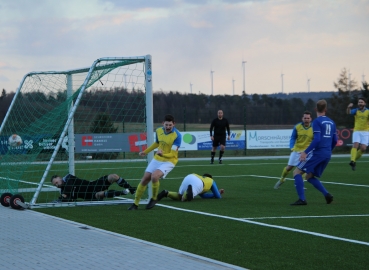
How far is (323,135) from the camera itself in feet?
42.4

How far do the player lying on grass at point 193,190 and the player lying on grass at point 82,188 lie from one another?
86 cm

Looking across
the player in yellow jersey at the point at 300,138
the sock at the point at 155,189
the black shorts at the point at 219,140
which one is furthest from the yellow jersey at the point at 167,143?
the black shorts at the point at 219,140

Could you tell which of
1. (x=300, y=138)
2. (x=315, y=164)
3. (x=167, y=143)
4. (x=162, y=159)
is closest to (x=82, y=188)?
(x=162, y=159)

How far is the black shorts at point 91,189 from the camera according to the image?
13930 millimetres

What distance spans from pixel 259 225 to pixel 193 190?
3.76 metres

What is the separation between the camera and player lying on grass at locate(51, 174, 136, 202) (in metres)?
13.7

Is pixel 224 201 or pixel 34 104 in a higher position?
pixel 34 104

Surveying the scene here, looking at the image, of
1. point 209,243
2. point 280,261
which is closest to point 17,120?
point 209,243

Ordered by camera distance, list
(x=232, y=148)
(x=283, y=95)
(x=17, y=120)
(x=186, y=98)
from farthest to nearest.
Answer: (x=283, y=95) < (x=186, y=98) < (x=232, y=148) < (x=17, y=120)

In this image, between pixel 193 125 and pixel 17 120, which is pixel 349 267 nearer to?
pixel 17 120

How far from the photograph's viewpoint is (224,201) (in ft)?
45.9

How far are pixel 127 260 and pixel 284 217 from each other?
4443mm

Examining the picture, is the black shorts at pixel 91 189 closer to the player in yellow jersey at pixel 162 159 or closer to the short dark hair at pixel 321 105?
the player in yellow jersey at pixel 162 159

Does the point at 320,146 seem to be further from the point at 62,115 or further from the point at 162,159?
the point at 62,115
